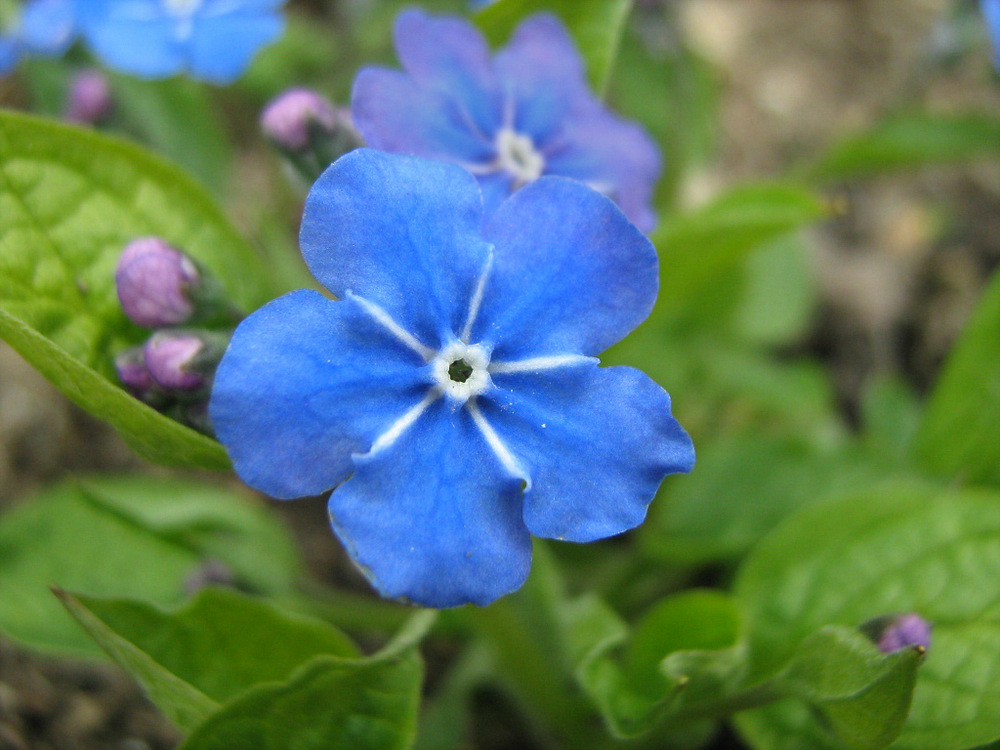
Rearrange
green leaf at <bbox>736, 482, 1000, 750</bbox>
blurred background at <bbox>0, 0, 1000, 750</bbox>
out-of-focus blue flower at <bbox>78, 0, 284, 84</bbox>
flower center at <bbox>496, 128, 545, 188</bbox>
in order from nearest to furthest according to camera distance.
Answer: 1. green leaf at <bbox>736, 482, 1000, 750</bbox>
2. flower center at <bbox>496, 128, 545, 188</bbox>
3. out-of-focus blue flower at <bbox>78, 0, 284, 84</bbox>
4. blurred background at <bbox>0, 0, 1000, 750</bbox>

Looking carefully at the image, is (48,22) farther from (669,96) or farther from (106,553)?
(669,96)

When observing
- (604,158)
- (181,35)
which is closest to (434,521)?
(604,158)

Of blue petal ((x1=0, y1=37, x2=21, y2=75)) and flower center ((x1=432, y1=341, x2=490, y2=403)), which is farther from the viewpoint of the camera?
blue petal ((x1=0, y1=37, x2=21, y2=75))

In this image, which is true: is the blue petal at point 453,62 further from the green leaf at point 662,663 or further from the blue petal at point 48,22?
the blue petal at point 48,22

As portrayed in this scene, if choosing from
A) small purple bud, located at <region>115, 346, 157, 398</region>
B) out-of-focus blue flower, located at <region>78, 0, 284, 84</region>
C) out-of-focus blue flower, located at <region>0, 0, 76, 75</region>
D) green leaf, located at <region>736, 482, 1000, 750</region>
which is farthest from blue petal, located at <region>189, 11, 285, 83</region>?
green leaf, located at <region>736, 482, 1000, 750</region>

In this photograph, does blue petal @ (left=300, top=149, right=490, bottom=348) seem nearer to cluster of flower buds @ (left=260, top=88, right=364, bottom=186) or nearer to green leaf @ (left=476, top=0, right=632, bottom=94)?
cluster of flower buds @ (left=260, top=88, right=364, bottom=186)

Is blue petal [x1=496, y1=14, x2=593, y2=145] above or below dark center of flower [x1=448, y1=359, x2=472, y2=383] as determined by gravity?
above
